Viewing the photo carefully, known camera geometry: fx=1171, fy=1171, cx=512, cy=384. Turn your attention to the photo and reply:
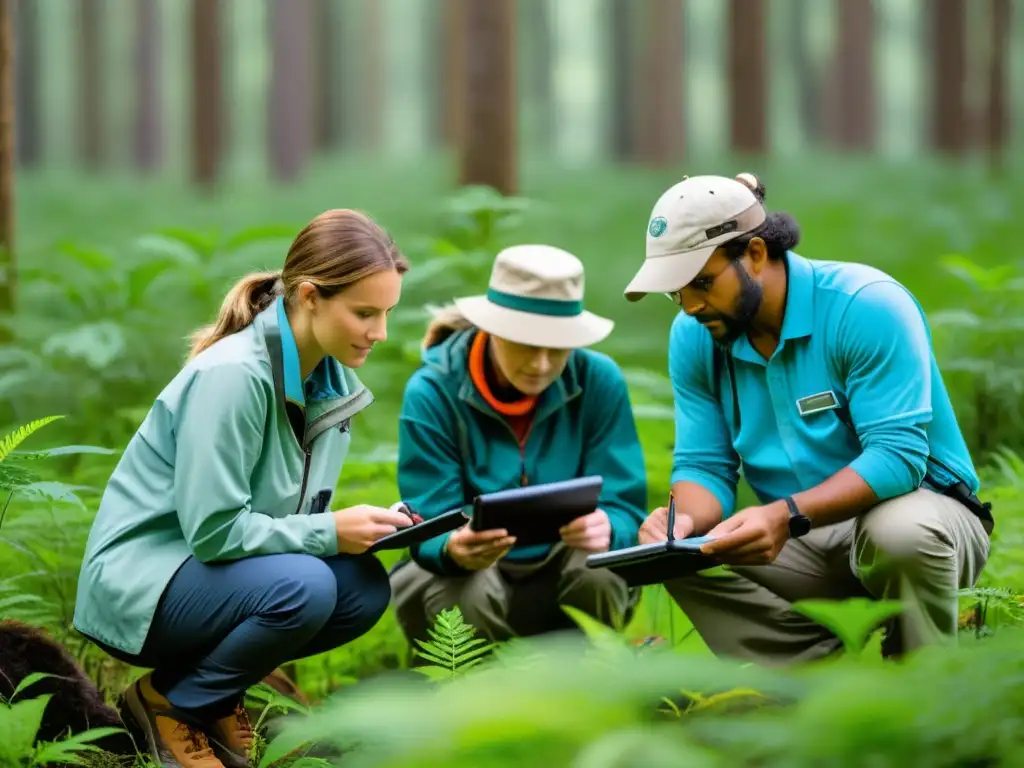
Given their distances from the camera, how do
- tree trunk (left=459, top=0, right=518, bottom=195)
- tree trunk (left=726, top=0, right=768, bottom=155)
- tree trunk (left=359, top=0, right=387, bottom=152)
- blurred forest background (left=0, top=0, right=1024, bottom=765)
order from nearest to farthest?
blurred forest background (left=0, top=0, right=1024, bottom=765) → tree trunk (left=459, top=0, right=518, bottom=195) → tree trunk (left=726, top=0, right=768, bottom=155) → tree trunk (left=359, top=0, right=387, bottom=152)

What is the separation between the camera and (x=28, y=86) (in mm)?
25625

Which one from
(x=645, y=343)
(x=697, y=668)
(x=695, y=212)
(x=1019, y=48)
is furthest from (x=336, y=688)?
(x=1019, y=48)

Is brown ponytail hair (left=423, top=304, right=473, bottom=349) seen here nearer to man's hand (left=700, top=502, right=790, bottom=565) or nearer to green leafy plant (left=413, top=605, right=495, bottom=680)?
green leafy plant (left=413, top=605, right=495, bottom=680)

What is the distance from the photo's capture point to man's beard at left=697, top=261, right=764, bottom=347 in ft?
11.1

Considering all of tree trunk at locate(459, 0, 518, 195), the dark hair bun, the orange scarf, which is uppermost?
tree trunk at locate(459, 0, 518, 195)

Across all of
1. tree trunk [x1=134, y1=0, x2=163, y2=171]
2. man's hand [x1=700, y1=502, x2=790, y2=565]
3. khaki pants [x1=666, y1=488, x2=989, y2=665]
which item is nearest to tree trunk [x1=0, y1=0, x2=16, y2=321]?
khaki pants [x1=666, y1=488, x2=989, y2=665]

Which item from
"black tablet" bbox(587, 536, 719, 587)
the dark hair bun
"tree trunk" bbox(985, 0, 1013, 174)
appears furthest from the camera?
"tree trunk" bbox(985, 0, 1013, 174)

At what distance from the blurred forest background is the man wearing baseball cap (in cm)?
25

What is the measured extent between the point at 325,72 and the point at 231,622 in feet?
81.3

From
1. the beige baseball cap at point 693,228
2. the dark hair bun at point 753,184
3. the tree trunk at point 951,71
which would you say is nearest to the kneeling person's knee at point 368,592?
the beige baseball cap at point 693,228

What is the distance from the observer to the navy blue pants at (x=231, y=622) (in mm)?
3057

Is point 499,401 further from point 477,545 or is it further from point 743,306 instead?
point 743,306

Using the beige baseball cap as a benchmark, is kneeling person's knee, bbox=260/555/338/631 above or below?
below

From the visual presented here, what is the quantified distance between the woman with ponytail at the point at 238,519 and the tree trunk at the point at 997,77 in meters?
15.0
